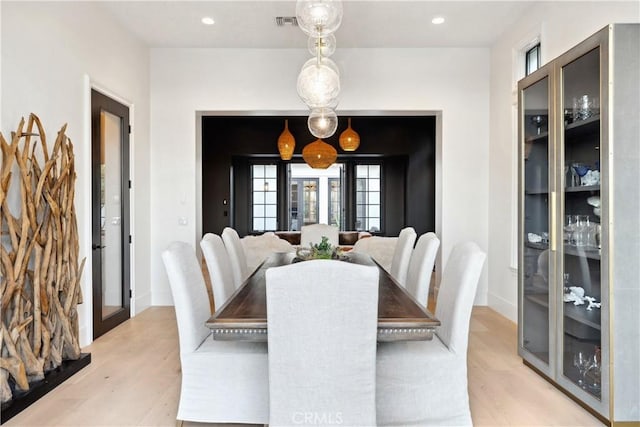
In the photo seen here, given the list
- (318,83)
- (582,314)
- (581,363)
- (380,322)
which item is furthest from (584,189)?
(318,83)

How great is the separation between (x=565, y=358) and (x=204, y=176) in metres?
7.63

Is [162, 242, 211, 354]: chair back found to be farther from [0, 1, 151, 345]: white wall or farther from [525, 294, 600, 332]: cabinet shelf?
[525, 294, 600, 332]: cabinet shelf

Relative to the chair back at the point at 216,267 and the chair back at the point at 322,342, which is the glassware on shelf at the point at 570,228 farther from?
the chair back at the point at 216,267

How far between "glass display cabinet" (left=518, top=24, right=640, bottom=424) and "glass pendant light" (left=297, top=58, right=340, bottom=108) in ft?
4.99

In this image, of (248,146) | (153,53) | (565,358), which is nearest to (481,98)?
(565,358)

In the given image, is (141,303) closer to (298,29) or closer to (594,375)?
(298,29)

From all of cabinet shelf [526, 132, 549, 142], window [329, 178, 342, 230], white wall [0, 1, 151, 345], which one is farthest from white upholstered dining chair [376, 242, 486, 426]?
window [329, 178, 342, 230]

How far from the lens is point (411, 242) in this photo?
3.29 m

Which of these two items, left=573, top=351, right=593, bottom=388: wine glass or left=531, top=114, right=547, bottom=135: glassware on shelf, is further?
left=531, top=114, right=547, bottom=135: glassware on shelf

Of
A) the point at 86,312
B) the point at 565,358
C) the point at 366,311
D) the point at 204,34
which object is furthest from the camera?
the point at 204,34

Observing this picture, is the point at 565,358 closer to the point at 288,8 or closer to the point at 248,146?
the point at 288,8

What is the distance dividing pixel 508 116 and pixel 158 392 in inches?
171

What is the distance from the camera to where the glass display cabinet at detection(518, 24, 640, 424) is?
7.15ft

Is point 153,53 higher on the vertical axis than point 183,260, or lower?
higher
